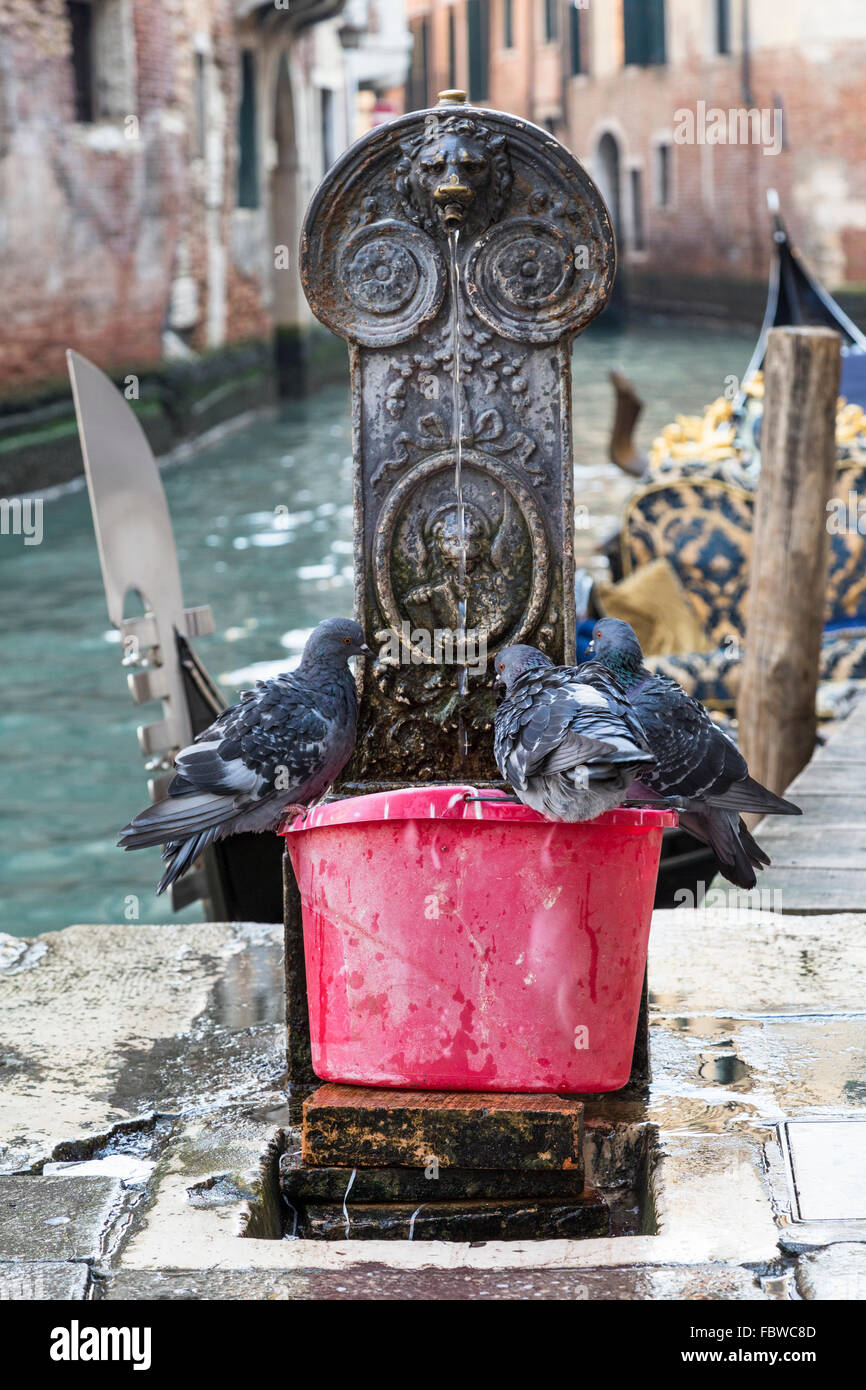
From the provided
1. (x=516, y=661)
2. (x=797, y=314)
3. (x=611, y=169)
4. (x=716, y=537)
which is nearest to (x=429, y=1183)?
(x=516, y=661)

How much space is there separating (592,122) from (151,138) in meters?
17.8

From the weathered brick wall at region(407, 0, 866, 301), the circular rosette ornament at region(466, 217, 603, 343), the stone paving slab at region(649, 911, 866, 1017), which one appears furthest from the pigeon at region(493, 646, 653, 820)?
Result: the weathered brick wall at region(407, 0, 866, 301)

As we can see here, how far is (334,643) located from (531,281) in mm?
662

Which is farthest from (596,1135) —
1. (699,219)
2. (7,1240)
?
(699,219)

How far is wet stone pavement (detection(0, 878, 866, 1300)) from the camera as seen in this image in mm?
2156

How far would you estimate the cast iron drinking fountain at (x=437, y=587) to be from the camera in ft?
7.95

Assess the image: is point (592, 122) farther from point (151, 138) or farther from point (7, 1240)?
point (7, 1240)

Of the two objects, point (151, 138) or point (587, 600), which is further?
point (151, 138)

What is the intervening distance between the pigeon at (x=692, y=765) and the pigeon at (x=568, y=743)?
271 millimetres

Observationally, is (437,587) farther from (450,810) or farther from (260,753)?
(450,810)

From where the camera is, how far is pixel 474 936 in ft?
7.88

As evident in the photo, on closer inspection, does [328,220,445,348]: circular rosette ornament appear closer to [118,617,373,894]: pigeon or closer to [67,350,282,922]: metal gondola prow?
[118,617,373,894]: pigeon

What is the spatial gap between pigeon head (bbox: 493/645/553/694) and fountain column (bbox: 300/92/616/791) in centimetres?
21
